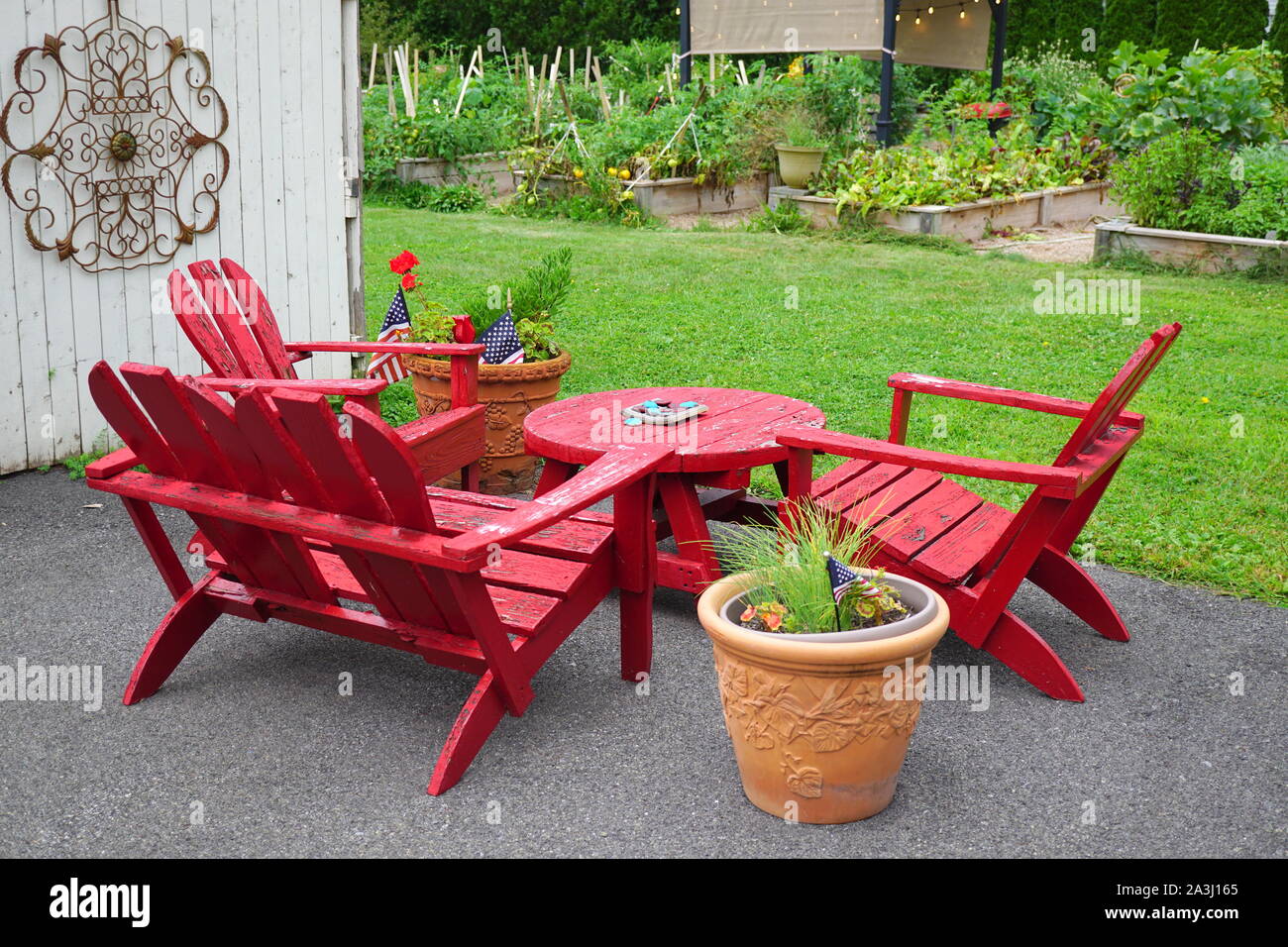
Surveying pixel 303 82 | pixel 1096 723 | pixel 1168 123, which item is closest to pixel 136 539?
pixel 303 82

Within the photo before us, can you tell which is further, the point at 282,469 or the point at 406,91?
the point at 406,91

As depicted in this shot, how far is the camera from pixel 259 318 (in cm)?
449

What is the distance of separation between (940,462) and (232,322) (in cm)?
259

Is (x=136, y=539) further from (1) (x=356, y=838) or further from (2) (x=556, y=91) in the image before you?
(2) (x=556, y=91)

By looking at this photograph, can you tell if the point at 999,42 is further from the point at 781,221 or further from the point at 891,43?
the point at 781,221

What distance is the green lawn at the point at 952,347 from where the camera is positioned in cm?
471

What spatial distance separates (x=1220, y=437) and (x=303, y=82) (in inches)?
184

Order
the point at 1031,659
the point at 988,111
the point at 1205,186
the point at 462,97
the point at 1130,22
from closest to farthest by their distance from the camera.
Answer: the point at 1031,659 < the point at 1205,186 < the point at 988,111 < the point at 462,97 < the point at 1130,22

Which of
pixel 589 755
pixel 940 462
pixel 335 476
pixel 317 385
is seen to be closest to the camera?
pixel 335 476

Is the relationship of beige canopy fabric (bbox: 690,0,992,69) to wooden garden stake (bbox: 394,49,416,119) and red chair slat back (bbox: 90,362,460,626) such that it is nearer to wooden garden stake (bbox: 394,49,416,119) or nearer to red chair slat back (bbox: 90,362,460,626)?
wooden garden stake (bbox: 394,49,416,119)

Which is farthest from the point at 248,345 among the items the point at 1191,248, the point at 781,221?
the point at 781,221

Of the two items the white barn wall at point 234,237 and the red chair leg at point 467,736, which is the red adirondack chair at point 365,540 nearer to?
the red chair leg at point 467,736

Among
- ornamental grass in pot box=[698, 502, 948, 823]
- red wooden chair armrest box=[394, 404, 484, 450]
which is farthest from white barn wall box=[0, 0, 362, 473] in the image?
ornamental grass in pot box=[698, 502, 948, 823]

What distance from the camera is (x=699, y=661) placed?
3.59 m
